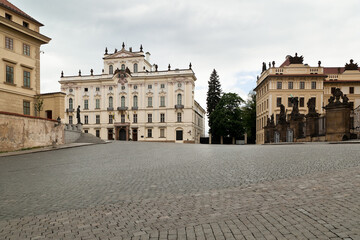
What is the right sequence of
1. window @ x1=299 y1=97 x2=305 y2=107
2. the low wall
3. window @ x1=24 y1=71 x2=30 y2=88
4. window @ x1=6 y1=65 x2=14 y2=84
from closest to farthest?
the low wall, window @ x1=6 y1=65 x2=14 y2=84, window @ x1=24 y1=71 x2=30 y2=88, window @ x1=299 y1=97 x2=305 y2=107

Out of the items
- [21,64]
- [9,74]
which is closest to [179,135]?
[21,64]

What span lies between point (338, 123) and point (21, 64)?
102 ft

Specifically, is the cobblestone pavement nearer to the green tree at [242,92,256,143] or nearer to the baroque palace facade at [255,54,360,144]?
the baroque palace facade at [255,54,360,144]

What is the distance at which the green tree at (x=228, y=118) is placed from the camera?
67062 mm

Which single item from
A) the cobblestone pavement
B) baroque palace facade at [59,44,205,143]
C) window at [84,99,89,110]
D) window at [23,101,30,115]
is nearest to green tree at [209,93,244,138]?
baroque palace facade at [59,44,205,143]

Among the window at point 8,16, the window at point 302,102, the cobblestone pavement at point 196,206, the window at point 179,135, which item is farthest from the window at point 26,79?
the window at point 302,102

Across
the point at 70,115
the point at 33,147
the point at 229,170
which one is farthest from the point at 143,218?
the point at 70,115

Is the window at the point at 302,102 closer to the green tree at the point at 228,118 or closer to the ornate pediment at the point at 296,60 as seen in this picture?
the ornate pediment at the point at 296,60

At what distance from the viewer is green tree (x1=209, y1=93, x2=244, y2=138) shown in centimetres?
6706

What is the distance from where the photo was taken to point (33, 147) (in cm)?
2647

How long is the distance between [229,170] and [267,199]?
3.93 m

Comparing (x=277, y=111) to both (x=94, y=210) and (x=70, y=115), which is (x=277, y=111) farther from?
(x=94, y=210)

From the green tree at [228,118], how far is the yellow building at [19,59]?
135 ft

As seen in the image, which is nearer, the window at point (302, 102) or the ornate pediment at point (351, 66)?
the window at point (302, 102)
